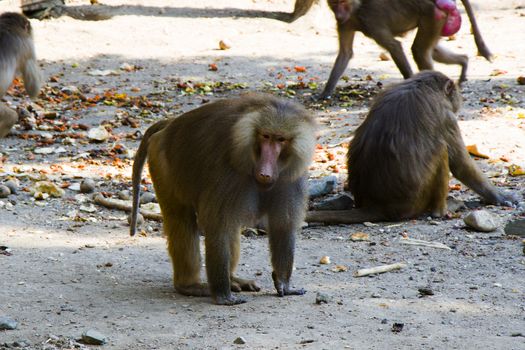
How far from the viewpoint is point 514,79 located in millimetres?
10531

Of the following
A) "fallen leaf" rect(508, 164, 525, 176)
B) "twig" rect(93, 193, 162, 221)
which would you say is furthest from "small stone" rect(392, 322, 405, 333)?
"fallen leaf" rect(508, 164, 525, 176)

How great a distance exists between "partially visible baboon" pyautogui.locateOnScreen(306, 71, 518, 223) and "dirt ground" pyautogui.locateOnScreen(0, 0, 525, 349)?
6.1 inches

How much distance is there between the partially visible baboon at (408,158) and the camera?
652 centimetres

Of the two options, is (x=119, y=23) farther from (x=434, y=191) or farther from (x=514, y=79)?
(x=434, y=191)

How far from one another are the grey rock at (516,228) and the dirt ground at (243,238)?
0.28 ft

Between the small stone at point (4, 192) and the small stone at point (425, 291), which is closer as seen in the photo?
the small stone at point (425, 291)

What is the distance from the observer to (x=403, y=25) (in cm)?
1035

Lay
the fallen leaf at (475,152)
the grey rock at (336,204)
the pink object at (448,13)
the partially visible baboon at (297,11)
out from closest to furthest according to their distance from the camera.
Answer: the grey rock at (336,204)
the fallen leaf at (475,152)
the pink object at (448,13)
the partially visible baboon at (297,11)

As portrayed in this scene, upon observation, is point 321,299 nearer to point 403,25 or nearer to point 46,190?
point 46,190

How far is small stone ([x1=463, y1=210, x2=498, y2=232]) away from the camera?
244 inches

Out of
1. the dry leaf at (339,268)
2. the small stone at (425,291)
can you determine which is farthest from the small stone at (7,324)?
the small stone at (425,291)

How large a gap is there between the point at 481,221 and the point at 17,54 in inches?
211

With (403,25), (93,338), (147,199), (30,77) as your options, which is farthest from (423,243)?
(30,77)

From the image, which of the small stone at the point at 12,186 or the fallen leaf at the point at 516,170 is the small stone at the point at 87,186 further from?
the fallen leaf at the point at 516,170
